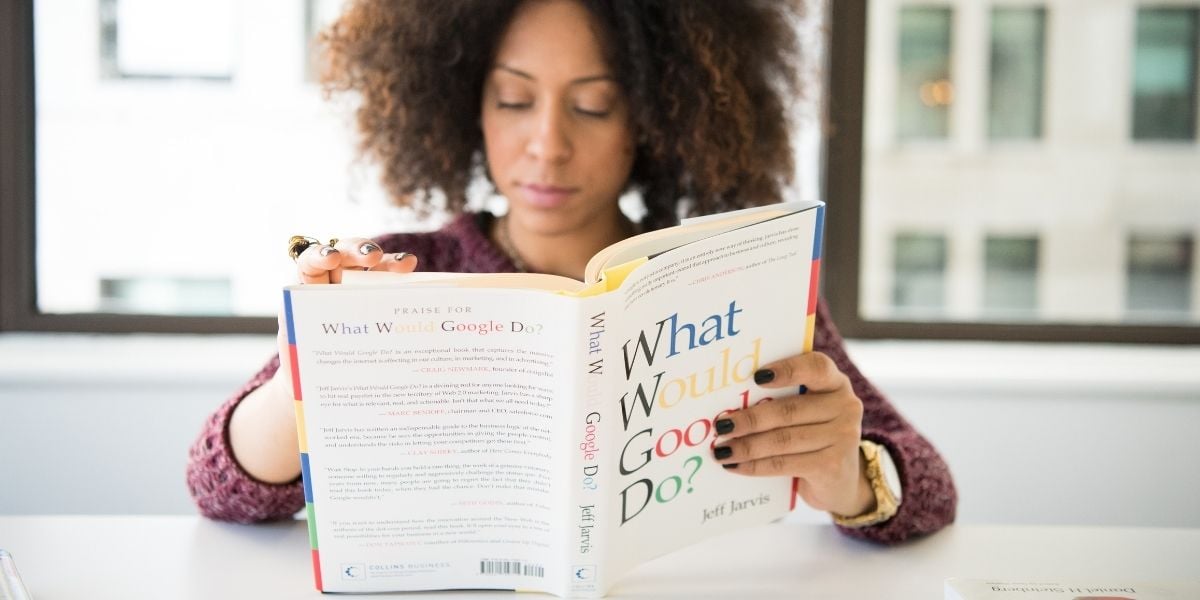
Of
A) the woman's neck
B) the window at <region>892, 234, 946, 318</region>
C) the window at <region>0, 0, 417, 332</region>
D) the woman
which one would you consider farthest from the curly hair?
the window at <region>892, 234, 946, 318</region>

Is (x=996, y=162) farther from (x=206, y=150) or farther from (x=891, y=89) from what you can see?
(x=206, y=150)

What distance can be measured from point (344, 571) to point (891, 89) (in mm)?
1898

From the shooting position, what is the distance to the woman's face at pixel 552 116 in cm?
118

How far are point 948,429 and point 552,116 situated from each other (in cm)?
103

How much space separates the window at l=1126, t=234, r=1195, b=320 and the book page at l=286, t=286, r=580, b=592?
1984 mm

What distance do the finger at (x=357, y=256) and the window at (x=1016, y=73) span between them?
190 centimetres

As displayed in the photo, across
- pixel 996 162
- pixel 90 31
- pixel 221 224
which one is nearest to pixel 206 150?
pixel 221 224

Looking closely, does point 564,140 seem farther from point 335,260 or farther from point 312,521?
point 312,521

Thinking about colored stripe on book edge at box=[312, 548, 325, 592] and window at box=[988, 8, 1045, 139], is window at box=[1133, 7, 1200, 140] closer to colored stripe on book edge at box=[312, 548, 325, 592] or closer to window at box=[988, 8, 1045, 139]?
window at box=[988, 8, 1045, 139]

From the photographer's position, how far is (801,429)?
2.77 ft

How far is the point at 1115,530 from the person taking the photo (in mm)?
981

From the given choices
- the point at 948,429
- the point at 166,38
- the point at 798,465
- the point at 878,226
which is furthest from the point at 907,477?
the point at 166,38

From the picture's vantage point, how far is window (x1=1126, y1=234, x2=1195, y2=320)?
7.41 ft

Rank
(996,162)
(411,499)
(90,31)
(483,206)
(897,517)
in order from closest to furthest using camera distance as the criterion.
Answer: (411,499) → (897,517) → (483,206) → (90,31) → (996,162)
